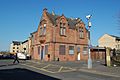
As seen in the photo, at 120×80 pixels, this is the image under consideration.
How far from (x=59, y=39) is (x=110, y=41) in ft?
166

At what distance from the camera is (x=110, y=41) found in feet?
267

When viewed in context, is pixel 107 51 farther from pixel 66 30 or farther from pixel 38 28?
pixel 38 28

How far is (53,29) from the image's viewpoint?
3553 cm

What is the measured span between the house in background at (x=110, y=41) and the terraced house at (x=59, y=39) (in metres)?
40.8

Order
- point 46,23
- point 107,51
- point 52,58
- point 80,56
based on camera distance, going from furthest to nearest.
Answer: point 80,56 → point 46,23 → point 52,58 → point 107,51

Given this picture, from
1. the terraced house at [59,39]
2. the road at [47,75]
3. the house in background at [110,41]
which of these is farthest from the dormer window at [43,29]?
the house in background at [110,41]

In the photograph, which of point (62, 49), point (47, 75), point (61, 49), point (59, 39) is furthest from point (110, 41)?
point (47, 75)

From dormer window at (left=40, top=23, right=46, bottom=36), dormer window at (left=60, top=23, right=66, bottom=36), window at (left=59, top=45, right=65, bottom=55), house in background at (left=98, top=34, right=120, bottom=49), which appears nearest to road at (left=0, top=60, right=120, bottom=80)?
window at (left=59, top=45, right=65, bottom=55)

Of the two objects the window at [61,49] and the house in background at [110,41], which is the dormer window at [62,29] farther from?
the house in background at [110,41]

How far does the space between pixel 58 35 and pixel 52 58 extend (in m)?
4.77

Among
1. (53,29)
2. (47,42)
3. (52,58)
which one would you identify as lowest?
(52,58)

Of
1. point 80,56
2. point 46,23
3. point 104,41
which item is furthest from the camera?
point 104,41

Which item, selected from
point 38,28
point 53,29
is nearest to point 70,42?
point 53,29

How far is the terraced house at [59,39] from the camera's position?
35562 millimetres
